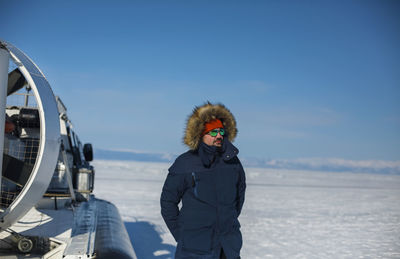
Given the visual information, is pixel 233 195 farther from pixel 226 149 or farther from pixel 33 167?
pixel 33 167

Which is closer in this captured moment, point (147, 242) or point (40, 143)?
point (40, 143)

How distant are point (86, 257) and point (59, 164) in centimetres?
252

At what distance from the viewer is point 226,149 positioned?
212 centimetres

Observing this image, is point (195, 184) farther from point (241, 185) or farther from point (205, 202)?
point (241, 185)

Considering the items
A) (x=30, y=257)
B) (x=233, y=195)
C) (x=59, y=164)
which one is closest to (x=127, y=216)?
(x=59, y=164)

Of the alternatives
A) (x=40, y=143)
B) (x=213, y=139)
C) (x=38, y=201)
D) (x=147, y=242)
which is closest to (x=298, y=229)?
(x=147, y=242)

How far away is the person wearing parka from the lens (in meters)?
2.01

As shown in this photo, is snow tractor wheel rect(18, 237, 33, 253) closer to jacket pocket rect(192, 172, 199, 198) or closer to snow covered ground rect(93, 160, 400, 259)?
jacket pocket rect(192, 172, 199, 198)

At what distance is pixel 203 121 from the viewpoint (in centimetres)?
216

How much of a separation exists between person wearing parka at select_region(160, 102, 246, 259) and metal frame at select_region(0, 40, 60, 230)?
1612 mm

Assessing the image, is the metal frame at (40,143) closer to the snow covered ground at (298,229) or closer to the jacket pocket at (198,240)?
the jacket pocket at (198,240)

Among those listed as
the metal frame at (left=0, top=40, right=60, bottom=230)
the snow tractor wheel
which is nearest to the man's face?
the metal frame at (left=0, top=40, right=60, bottom=230)

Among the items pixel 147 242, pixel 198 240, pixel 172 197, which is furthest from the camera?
pixel 147 242

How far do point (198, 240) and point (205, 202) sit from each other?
0.19 metres
